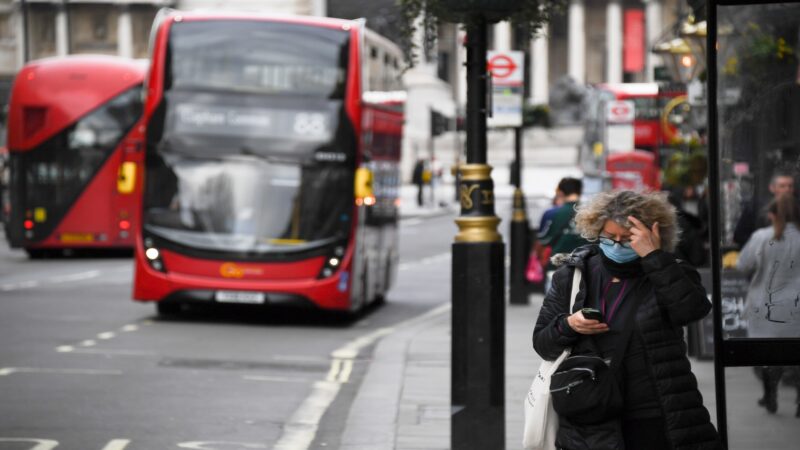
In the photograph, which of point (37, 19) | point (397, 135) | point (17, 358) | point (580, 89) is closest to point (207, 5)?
point (37, 19)

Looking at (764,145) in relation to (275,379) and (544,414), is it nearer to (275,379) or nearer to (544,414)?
(544,414)

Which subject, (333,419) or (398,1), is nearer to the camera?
(398,1)

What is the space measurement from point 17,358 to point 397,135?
8921mm

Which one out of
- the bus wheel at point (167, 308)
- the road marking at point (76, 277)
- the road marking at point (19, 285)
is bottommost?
the road marking at point (76, 277)

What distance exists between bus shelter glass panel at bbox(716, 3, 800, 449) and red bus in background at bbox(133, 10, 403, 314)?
1038 centimetres

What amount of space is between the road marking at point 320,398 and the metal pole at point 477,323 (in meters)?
2.00

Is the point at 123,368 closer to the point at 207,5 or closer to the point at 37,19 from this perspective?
the point at 207,5

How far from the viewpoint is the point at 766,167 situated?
7.65m

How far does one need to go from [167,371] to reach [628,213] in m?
8.46

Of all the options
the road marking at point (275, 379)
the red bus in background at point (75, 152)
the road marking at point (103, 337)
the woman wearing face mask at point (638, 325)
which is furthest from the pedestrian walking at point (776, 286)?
the red bus in background at point (75, 152)

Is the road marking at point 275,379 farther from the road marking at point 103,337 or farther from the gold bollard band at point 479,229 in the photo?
the gold bollard band at point 479,229

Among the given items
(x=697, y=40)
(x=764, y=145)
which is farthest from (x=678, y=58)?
(x=764, y=145)

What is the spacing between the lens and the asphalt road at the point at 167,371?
33.6 ft

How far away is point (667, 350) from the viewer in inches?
225
